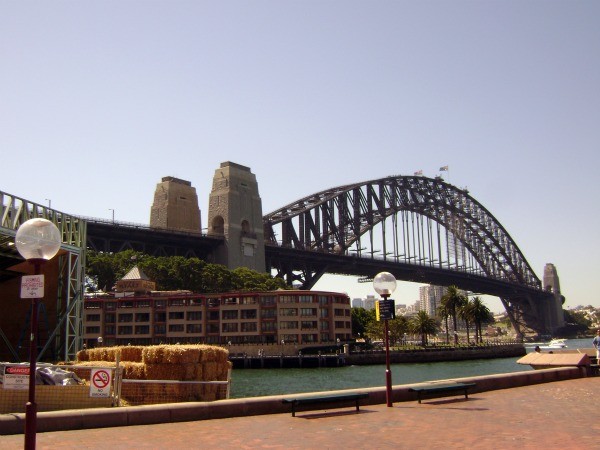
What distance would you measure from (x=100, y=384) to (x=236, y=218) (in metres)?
127

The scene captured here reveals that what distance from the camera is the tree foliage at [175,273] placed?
132 m

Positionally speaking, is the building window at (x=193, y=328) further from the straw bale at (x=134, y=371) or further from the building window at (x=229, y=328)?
the straw bale at (x=134, y=371)

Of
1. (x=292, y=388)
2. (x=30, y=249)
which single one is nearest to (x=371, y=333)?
(x=292, y=388)

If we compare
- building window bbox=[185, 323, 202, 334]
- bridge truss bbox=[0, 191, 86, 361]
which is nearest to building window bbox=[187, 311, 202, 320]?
building window bbox=[185, 323, 202, 334]

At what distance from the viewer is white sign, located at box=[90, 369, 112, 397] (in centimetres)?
2047

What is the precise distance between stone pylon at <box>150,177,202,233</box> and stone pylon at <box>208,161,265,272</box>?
413 inches

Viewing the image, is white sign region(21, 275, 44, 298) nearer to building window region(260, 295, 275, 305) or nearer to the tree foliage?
building window region(260, 295, 275, 305)

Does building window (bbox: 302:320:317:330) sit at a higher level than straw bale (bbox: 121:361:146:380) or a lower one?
higher

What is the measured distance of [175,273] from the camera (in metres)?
135

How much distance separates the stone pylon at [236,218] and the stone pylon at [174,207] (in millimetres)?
10492

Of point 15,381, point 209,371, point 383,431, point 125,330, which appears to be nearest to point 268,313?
point 125,330

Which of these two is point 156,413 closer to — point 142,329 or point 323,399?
point 323,399

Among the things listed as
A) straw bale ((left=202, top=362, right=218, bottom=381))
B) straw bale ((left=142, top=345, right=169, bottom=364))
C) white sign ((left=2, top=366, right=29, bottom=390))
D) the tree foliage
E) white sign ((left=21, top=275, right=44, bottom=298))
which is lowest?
straw bale ((left=202, top=362, right=218, bottom=381))

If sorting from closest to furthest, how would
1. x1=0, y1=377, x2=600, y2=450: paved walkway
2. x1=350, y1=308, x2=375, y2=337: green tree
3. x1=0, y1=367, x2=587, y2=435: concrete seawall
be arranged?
x1=0, y1=377, x2=600, y2=450: paved walkway, x1=0, y1=367, x2=587, y2=435: concrete seawall, x1=350, y1=308, x2=375, y2=337: green tree
